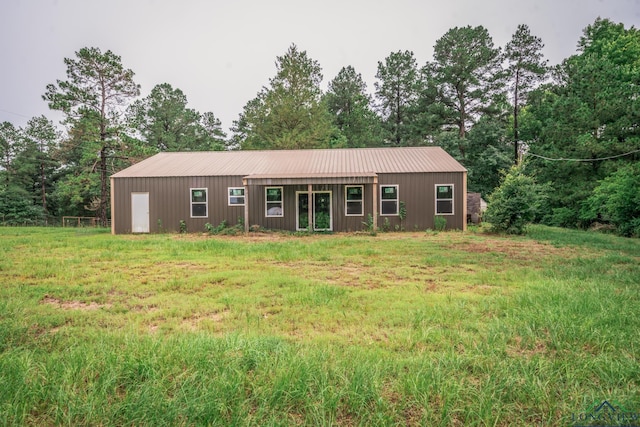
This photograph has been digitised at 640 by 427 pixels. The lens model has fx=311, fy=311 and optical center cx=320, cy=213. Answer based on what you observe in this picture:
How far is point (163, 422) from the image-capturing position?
6.03 ft

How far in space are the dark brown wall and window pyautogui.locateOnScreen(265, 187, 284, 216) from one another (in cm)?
25

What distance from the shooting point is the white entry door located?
15391mm

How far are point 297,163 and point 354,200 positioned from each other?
389 centimetres

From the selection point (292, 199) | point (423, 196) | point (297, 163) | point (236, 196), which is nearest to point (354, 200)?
point (292, 199)

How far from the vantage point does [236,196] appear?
49.8 feet

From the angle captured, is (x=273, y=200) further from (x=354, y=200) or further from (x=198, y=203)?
(x=354, y=200)

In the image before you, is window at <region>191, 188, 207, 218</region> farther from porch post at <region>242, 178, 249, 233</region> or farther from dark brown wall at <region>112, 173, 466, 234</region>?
porch post at <region>242, 178, 249, 233</region>

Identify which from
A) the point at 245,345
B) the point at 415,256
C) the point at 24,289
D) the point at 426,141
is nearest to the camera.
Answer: the point at 245,345

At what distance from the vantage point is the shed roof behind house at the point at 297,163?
15.1 metres

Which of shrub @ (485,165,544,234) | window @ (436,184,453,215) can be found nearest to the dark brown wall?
window @ (436,184,453,215)

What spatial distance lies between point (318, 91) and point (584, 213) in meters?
20.4

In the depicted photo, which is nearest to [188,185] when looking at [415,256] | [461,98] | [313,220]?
[313,220]

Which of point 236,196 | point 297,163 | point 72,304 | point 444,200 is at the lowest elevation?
point 72,304

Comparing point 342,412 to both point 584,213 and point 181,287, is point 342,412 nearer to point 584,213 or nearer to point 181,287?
point 181,287
